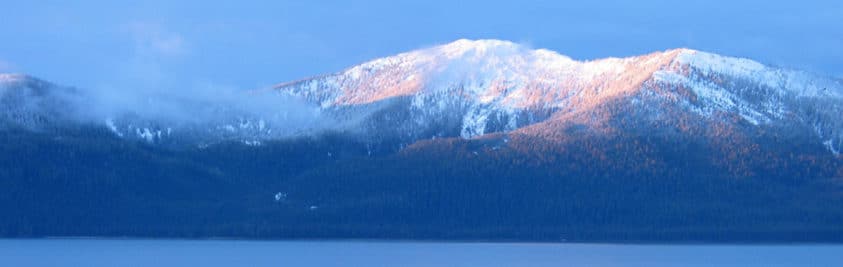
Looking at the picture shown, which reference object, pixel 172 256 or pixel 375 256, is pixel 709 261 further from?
pixel 172 256

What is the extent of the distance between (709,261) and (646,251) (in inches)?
856

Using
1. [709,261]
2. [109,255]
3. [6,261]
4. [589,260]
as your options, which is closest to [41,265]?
[6,261]

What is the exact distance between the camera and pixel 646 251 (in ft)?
588

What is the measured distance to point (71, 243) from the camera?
193 metres

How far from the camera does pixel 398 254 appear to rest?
166 m

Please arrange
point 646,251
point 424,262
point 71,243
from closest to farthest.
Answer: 1. point 424,262
2. point 646,251
3. point 71,243

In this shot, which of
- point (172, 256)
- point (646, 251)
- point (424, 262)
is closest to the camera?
point (424, 262)

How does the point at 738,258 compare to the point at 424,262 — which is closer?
the point at 424,262

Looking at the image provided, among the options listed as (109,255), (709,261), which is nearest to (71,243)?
(109,255)

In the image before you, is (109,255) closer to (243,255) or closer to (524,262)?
(243,255)

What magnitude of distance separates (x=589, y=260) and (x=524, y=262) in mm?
9298

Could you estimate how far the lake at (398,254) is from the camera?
487 feet

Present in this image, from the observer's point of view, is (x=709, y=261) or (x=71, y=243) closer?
(x=709, y=261)

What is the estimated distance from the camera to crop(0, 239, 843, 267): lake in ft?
487
